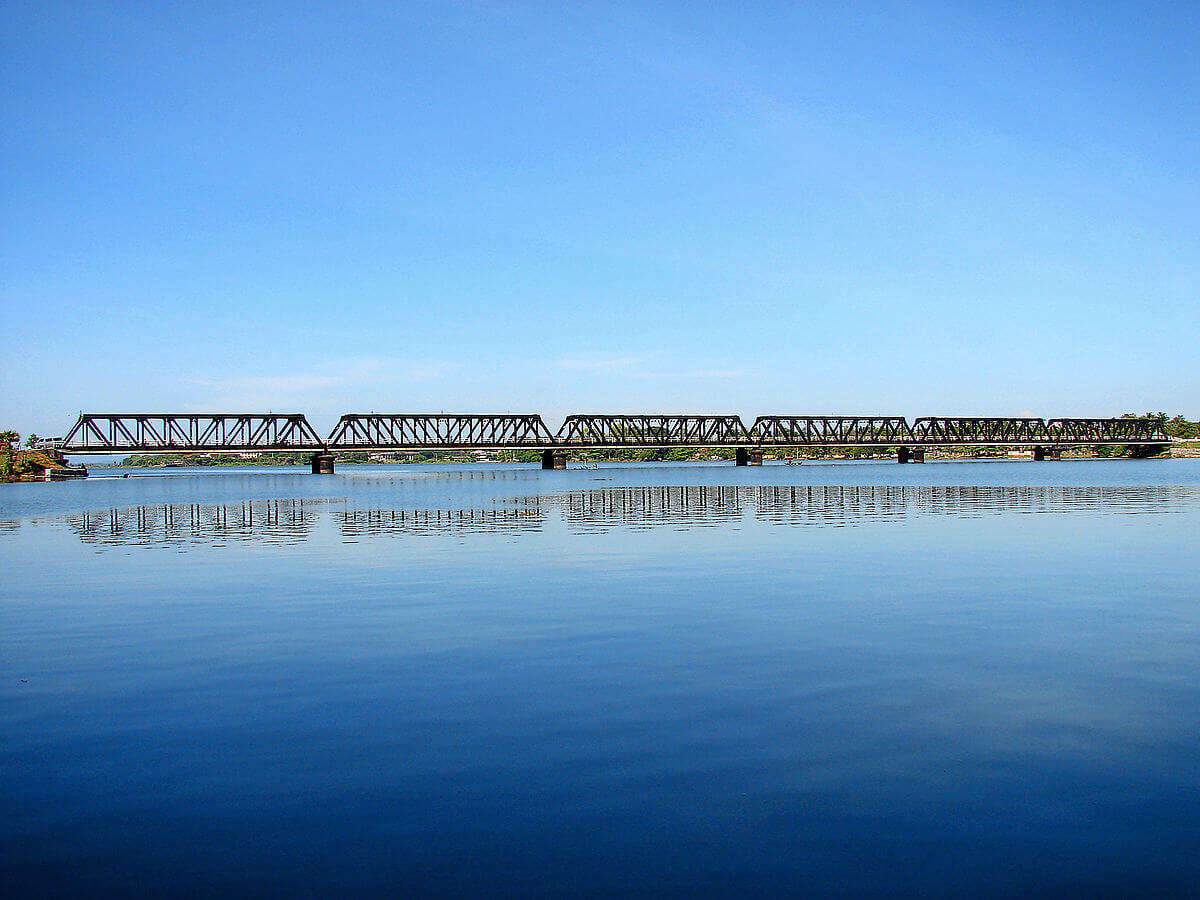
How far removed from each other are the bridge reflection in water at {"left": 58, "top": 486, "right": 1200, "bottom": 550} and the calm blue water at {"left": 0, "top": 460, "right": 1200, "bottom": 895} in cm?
2109

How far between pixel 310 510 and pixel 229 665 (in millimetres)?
63334

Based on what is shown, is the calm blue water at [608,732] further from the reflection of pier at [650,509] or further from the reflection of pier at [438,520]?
the reflection of pier at [650,509]

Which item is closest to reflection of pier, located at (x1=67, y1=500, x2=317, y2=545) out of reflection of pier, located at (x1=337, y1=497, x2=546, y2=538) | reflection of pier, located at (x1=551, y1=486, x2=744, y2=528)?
reflection of pier, located at (x1=337, y1=497, x2=546, y2=538)

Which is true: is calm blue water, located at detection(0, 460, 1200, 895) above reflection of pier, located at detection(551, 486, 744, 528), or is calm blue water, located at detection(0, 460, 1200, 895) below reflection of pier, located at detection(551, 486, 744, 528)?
above

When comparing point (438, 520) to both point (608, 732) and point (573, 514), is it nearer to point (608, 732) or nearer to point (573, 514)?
point (573, 514)

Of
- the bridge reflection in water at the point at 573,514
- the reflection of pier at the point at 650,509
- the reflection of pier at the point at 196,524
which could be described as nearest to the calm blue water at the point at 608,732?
the reflection of pier at the point at 196,524

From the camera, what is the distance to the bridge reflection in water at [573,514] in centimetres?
5625

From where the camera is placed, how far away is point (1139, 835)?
34.0 feet

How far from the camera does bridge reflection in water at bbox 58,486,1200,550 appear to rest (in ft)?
185

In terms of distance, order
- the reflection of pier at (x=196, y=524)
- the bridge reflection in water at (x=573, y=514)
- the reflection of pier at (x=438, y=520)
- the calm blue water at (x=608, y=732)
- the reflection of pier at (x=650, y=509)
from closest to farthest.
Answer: the calm blue water at (x=608, y=732) → the reflection of pier at (x=196, y=524) → the bridge reflection in water at (x=573, y=514) → the reflection of pier at (x=438, y=520) → the reflection of pier at (x=650, y=509)

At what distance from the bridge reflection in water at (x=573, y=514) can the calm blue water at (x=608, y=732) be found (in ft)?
69.2

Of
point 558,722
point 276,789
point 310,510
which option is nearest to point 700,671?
point 558,722

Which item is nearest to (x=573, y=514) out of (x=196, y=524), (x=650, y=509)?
(x=650, y=509)

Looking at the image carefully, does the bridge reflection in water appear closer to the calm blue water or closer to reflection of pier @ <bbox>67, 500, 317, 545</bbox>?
reflection of pier @ <bbox>67, 500, 317, 545</bbox>
